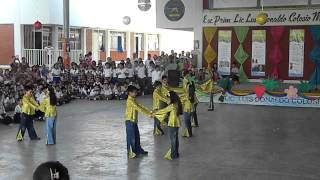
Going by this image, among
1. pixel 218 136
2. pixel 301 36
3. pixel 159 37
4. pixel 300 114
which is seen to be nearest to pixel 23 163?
pixel 218 136

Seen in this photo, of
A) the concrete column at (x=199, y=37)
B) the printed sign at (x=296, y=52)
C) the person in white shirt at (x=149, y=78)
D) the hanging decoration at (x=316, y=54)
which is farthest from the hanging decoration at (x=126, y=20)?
the hanging decoration at (x=316, y=54)

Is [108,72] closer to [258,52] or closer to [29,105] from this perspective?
[258,52]

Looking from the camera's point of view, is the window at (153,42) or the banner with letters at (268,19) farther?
the window at (153,42)

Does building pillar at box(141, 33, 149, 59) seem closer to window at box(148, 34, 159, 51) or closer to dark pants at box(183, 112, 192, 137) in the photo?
window at box(148, 34, 159, 51)

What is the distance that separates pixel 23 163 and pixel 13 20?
23.8 m

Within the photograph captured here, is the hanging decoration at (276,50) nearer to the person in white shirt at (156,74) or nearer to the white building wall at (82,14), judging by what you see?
the person in white shirt at (156,74)

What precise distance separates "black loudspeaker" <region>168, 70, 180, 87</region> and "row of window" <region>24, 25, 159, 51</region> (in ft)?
21.5

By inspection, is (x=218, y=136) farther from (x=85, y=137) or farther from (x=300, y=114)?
(x=300, y=114)

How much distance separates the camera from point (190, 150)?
39.2 feet

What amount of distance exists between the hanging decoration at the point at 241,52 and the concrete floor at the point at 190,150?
771cm

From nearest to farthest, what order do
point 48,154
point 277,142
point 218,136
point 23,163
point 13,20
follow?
point 23,163, point 48,154, point 277,142, point 218,136, point 13,20

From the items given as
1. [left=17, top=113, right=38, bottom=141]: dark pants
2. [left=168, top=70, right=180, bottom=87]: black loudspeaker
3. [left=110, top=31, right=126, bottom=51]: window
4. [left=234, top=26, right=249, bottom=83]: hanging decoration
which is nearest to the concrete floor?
[left=17, top=113, right=38, bottom=141]: dark pants

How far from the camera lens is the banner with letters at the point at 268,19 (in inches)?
937

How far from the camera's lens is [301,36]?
2414 cm
